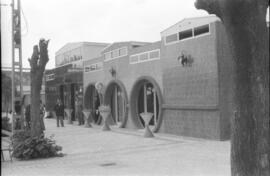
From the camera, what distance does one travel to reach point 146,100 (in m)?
19.2

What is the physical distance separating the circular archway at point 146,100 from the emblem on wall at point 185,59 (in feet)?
7.16

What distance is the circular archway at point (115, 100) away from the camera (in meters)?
22.0

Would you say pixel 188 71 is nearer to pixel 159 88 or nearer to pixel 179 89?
pixel 179 89

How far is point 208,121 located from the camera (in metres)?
14.2

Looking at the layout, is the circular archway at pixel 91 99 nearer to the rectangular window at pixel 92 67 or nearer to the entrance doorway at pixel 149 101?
the rectangular window at pixel 92 67

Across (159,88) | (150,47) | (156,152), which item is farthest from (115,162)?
(150,47)

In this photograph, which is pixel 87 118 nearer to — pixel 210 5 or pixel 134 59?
pixel 134 59

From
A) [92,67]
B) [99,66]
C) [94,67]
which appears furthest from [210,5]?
[92,67]

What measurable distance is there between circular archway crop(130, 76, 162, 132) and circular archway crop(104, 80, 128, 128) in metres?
1.74

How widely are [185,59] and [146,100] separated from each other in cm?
447

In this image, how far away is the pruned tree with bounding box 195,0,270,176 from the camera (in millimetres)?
5043

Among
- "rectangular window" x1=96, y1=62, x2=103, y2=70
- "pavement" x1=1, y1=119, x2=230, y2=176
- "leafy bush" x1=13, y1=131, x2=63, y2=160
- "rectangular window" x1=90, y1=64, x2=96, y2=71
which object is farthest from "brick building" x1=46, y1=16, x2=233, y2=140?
"leafy bush" x1=13, y1=131, x2=63, y2=160

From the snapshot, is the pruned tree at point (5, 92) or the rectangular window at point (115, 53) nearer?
the pruned tree at point (5, 92)

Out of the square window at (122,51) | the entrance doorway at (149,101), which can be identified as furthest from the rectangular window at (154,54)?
the square window at (122,51)
